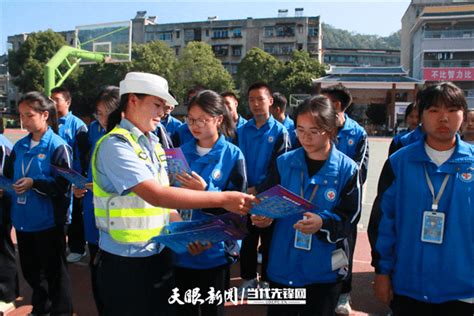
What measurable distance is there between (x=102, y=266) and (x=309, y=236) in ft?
3.47

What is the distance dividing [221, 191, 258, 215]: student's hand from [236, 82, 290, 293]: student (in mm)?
1954

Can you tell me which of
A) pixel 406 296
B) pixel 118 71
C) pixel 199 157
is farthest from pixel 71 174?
pixel 118 71

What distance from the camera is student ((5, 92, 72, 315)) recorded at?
3.11m

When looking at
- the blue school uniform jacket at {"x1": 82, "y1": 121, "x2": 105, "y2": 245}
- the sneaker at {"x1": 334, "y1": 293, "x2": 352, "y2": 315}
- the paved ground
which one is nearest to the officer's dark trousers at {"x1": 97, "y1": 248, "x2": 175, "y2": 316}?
the paved ground

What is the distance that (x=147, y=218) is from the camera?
197cm

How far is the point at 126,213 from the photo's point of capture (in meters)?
1.93

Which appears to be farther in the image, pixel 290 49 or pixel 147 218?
pixel 290 49

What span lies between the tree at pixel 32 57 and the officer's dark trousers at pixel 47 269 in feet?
123

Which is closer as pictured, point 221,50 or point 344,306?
point 344,306

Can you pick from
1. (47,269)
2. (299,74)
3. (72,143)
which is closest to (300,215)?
(47,269)

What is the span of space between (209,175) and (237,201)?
65 centimetres

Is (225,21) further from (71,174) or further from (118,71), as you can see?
(71,174)

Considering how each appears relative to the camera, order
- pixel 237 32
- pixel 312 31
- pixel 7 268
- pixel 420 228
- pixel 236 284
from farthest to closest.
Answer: pixel 237 32, pixel 312 31, pixel 236 284, pixel 7 268, pixel 420 228

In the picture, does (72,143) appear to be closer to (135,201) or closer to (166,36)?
(135,201)
